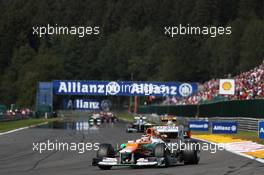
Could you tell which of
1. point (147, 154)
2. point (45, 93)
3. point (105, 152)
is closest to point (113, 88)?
point (45, 93)

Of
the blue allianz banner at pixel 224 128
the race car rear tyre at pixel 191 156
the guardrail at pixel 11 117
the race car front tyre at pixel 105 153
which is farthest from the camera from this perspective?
the guardrail at pixel 11 117

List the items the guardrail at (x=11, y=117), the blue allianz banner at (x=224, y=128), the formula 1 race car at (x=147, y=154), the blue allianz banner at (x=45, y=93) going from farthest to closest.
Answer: the blue allianz banner at (x=45, y=93)
the guardrail at (x=11, y=117)
the blue allianz banner at (x=224, y=128)
the formula 1 race car at (x=147, y=154)

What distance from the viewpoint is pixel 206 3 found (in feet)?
502

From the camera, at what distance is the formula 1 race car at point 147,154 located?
15734 mm

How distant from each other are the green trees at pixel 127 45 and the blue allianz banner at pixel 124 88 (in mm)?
20948

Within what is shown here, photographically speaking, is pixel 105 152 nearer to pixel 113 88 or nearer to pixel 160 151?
pixel 160 151

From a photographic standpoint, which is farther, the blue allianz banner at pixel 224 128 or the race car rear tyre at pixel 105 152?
the blue allianz banner at pixel 224 128

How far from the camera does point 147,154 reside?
16.5m

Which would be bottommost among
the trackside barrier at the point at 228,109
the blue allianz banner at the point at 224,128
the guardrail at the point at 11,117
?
the blue allianz banner at the point at 224,128

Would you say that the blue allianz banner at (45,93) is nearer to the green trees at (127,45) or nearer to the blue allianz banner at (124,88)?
the blue allianz banner at (124,88)

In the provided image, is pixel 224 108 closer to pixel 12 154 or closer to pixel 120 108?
pixel 12 154

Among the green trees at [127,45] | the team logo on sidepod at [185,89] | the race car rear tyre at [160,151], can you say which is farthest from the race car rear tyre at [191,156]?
the green trees at [127,45]

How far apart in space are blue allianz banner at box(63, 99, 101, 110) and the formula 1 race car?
90516 mm

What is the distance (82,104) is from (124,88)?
1424 inches
